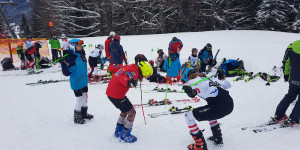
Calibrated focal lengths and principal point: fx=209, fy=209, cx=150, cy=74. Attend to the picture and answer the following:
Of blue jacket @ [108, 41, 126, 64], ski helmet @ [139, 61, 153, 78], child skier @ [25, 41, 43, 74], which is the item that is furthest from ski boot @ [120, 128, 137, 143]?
child skier @ [25, 41, 43, 74]

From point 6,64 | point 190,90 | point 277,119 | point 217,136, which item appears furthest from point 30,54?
point 277,119

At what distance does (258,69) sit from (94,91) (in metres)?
7.53

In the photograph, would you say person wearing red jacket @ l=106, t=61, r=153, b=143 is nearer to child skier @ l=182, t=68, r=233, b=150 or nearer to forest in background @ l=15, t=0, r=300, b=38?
child skier @ l=182, t=68, r=233, b=150

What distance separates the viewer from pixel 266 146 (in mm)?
3992

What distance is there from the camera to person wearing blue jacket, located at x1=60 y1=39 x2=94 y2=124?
4.84m

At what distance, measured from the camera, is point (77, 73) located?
4.99 m

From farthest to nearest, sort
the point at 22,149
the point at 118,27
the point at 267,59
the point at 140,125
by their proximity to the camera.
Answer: the point at 118,27, the point at 267,59, the point at 140,125, the point at 22,149

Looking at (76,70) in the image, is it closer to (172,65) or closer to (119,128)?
(119,128)

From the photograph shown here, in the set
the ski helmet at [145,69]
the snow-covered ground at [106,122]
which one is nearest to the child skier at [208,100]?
the snow-covered ground at [106,122]

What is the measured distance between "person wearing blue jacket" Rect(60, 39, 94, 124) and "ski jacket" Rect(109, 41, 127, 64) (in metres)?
3.58

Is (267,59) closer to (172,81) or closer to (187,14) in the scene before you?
(172,81)

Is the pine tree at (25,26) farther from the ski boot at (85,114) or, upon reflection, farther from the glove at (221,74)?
the glove at (221,74)

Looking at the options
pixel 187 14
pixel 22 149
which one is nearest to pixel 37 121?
pixel 22 149

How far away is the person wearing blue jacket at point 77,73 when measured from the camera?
4.84m
